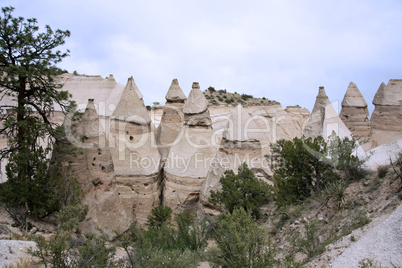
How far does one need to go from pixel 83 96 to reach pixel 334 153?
2447 cm

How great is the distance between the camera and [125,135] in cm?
1230

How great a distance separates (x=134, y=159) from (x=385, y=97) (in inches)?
576

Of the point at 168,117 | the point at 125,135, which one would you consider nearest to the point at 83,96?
the point at 168,117

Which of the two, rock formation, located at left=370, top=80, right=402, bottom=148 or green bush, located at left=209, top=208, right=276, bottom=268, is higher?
rock formation, located at left=370, top=80, right=402, bottom=148

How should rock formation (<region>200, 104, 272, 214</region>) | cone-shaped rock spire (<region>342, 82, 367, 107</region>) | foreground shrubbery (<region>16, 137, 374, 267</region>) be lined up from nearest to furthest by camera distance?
1. foreground shrubbery (<region>16, 137, 374, 267</region>)
2. rock formation (<region>200, 104, 272, 214</region>)
3. cone-shaped rock spire (<region>342, 82, 367, 107</region>)

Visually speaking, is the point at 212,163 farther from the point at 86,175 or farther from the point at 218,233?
the point at 218,233

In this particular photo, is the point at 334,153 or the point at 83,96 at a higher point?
the point at 83,96

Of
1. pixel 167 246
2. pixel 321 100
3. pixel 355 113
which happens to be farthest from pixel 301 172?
pixel 355 113

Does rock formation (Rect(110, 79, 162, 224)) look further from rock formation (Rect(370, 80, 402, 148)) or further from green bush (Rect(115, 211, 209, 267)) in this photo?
rock formation (Rect(370, 80, 402, 148))

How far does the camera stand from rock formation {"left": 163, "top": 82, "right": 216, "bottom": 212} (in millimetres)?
12250

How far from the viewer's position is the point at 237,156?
11273 mm

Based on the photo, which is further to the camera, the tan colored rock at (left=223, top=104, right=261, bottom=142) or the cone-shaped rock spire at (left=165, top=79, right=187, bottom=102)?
the cone-shaped rock spire at (left=165, top=79, right=187, bottom=102)

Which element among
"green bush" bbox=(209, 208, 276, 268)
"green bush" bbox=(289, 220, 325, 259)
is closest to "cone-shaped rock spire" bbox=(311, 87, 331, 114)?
"green bush" bbox=(289, 220, 325, 259)

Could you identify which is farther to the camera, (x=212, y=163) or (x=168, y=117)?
(x=168, y=117)
